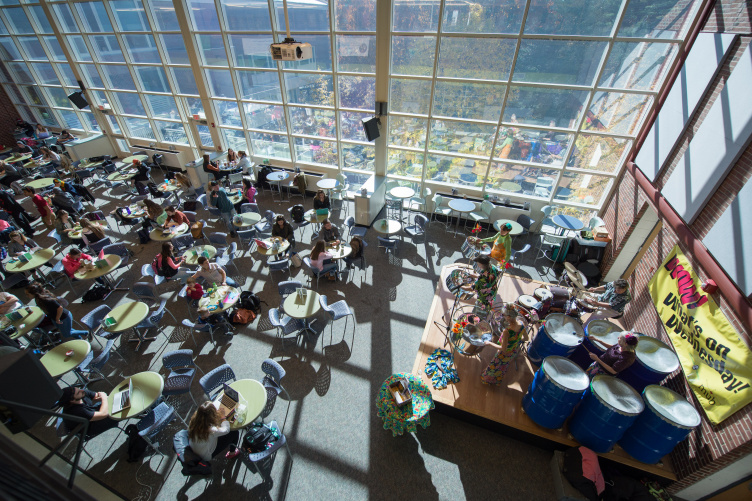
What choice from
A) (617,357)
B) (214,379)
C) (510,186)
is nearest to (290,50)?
(214,379)

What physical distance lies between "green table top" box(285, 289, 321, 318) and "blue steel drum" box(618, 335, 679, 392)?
5.11 metres

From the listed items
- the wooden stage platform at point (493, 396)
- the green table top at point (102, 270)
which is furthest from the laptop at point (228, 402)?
the green table top at point (102, 270)

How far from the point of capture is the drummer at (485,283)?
554 centimetres

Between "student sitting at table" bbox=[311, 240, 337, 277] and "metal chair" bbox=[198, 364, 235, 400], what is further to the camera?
"student sitting at table" bbox=[311, 240, 337, 277]

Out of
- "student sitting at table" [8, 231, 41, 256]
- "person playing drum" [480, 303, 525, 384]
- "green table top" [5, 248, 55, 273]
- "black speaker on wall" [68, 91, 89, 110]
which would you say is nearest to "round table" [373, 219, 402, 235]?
"person playing drum" [480, 303, 525, 384]

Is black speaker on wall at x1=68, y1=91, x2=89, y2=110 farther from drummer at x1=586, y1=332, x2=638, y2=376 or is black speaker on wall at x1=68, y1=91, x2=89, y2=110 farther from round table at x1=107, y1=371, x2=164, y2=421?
drummer at x1=586, y1=332, x2=638, y2=376

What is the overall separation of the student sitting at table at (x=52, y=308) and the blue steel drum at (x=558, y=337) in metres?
8.43

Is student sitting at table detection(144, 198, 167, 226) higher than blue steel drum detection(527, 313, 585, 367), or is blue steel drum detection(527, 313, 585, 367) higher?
blue steel drum detection(527, 313, 585, 367)

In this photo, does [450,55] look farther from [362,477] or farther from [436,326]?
[362,477]

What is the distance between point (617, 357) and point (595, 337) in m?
0.59

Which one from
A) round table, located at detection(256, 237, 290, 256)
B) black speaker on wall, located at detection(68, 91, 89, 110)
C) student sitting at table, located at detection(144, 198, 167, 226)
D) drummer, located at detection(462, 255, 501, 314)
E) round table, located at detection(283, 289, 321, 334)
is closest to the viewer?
drummer, located at detection(462, 255, 501, 314)

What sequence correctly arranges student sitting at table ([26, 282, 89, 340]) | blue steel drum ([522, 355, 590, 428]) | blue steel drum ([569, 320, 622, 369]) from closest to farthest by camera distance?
blue steel drum ([522, 355, 590, 428]) < blue steel drum ([569, 320, 622, 369]) < student sitting at table ([26, 282, 89, 340])

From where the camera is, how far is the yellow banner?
381 centimetres

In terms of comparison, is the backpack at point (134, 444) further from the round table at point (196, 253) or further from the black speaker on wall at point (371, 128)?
the black speaker on wall at point (371, 128)
